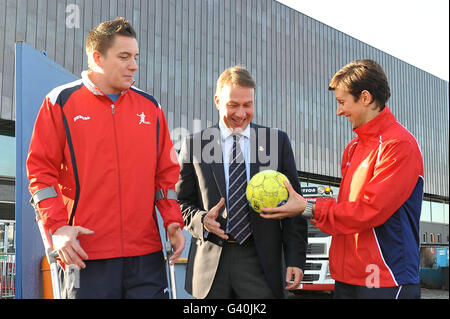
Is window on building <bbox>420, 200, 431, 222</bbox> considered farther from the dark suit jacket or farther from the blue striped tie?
the blue striped tie

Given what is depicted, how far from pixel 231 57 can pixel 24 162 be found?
38.6 meters

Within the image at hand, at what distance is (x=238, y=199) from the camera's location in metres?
3.59

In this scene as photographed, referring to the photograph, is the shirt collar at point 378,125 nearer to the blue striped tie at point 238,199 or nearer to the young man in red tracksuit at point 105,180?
the blue striped tie at point 238,199

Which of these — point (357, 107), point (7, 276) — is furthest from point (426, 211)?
point (357, 107)

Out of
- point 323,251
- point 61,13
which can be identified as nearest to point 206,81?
point 61,13

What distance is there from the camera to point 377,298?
3.03m

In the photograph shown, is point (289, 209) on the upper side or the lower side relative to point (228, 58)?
lower

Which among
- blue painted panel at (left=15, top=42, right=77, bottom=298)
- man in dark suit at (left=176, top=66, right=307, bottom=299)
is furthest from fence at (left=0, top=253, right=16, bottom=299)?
man in dark suit at (left=176, top=66, right=307, bottom=299)

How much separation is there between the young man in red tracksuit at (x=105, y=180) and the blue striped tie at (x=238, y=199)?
0.45m

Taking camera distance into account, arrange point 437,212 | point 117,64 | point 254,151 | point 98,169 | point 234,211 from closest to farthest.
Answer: point 98,169 < point 117,64 < point 234,211 < point 254,151 < point 437,212

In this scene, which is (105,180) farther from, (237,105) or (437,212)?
(437,212)

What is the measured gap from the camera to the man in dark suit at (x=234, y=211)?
11.3 feet

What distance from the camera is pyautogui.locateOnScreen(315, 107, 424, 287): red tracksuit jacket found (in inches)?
120

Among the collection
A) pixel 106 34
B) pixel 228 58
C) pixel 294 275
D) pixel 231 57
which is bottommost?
pixel 294 275
